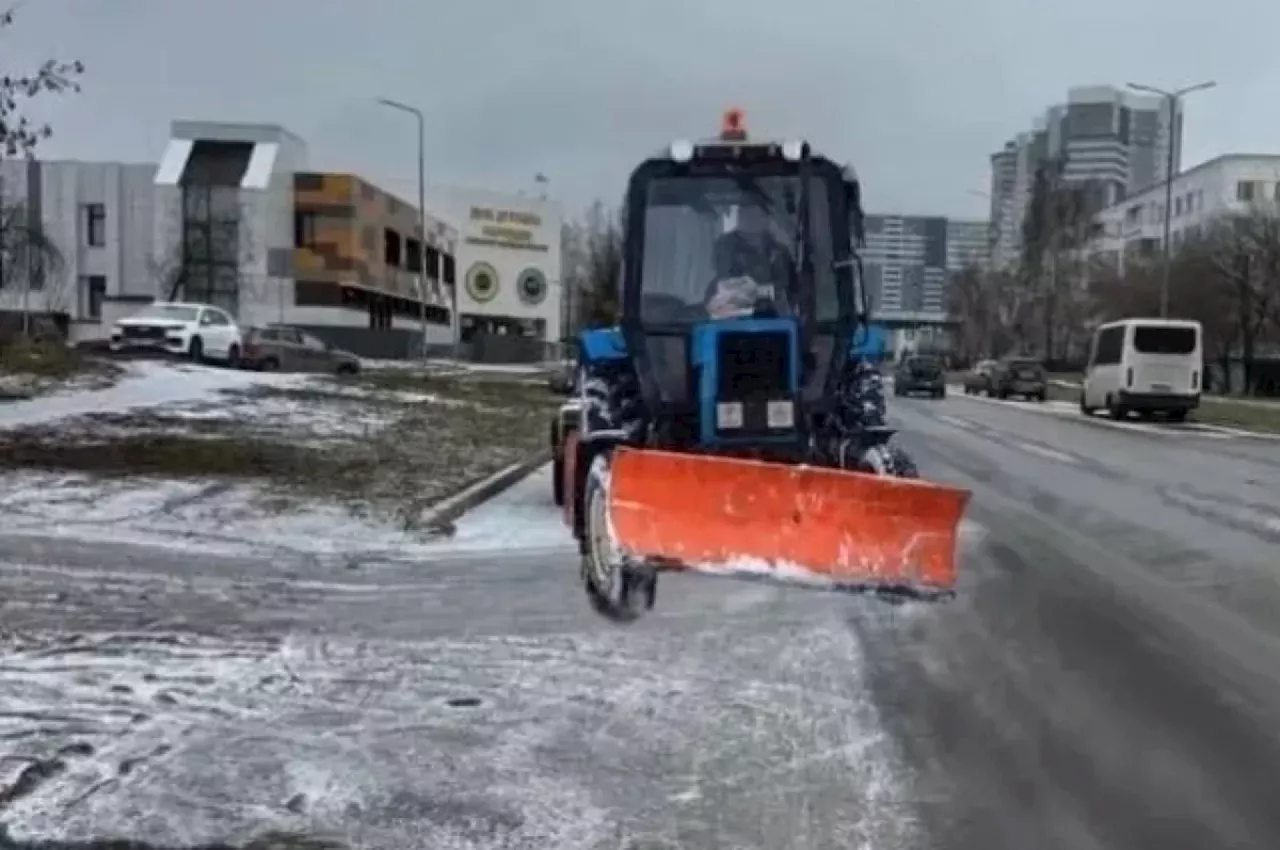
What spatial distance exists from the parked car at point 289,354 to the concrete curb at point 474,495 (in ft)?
79.8

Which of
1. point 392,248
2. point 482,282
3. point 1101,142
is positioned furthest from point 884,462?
point 1101,142

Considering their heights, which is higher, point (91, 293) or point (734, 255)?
point (91, 293)

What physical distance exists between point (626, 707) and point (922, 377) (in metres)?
53.7

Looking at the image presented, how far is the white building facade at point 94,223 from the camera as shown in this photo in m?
82.5

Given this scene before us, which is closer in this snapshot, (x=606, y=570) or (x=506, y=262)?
(x=606, y=570)

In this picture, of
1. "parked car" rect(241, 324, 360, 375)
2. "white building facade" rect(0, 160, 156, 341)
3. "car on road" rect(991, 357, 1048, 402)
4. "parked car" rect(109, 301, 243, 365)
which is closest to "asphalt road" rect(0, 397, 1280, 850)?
"parked car" rect(109, 301, 243, 365)

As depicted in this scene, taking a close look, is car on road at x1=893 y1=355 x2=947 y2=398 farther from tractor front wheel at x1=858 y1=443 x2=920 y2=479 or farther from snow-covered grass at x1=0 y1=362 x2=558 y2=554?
tractor front wheel at x1=858 y1=443 x2=920 y2=479

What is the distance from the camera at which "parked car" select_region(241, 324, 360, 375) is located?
1690 inches

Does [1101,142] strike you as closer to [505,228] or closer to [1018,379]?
[505,228]

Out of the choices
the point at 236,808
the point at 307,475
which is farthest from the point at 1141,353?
the point at 236,808

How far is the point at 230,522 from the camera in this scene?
12664 mm

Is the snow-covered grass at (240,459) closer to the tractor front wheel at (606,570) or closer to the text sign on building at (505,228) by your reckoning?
the tractor front wheel at (606,570)

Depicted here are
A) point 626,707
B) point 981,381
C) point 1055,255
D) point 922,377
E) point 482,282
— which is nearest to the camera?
point 626,707

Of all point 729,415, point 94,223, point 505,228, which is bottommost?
point 729,415
